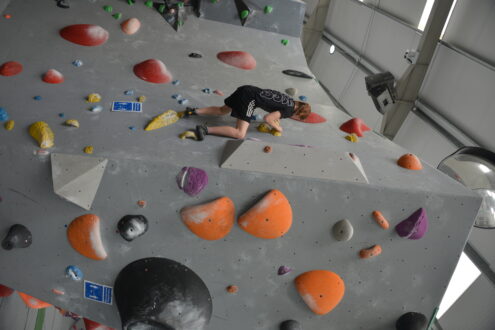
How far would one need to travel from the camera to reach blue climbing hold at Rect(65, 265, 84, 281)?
2766mm

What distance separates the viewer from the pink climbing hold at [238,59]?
3.91 meters

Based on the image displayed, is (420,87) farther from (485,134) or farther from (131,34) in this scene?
(131,34)

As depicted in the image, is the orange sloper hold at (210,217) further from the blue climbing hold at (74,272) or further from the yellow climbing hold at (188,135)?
the blue climbing hold at (74,272)

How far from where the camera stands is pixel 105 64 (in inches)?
136

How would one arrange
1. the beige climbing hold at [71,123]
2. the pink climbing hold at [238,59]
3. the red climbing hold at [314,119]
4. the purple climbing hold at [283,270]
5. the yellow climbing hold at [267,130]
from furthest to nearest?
the pink climbing hold at [238,59] < the red climbing hold at [314,119] < the yellow climbing hold at [267,130] < the purple climbing hold at [283,270] < the beige climbing hold at [71,123]

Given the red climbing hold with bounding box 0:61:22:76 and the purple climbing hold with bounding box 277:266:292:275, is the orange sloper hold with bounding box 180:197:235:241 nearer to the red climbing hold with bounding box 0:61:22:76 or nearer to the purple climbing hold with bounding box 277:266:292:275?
the purple climbing hold with bounding box 277:266:292:275

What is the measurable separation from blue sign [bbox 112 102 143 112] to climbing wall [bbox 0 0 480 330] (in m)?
0.01

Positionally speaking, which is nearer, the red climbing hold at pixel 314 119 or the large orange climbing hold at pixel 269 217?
the large orange climbing hold at pixel 269 217

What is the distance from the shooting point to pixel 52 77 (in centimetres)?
311

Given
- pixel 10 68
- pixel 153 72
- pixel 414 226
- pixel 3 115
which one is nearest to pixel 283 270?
pixel 414 226

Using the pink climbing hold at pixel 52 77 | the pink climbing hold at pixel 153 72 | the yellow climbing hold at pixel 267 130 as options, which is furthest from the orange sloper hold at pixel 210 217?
the pink climbing hold at pixel 52 77

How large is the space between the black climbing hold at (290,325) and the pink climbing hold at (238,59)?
2095mm

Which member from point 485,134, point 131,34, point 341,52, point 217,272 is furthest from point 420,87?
point 217,272

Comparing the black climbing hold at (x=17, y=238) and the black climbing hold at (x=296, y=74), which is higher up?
the black climbing hold at (x=296, y=74)
